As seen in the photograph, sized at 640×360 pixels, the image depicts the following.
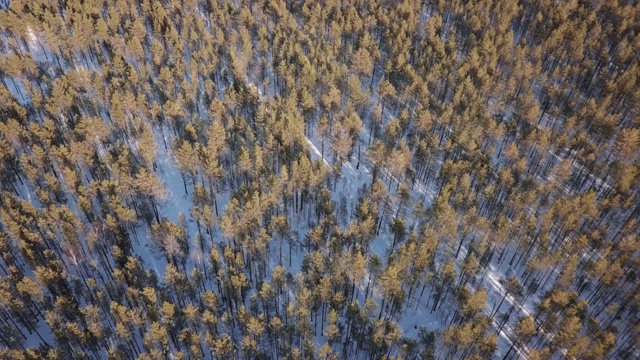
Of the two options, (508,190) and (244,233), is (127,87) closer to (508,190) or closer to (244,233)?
(244,233)

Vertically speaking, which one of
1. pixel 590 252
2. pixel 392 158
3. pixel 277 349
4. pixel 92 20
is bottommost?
pixel 277 349

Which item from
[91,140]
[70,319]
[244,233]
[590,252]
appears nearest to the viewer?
[70,319]

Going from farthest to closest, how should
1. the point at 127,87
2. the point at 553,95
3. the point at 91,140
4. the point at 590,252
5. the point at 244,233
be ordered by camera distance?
the point at 553,95 → the point at 127,87 → the point at 91,140 → the point at 590,252 → the point at 244,233

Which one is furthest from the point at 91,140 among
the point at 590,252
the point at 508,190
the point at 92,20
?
the point at 590,252

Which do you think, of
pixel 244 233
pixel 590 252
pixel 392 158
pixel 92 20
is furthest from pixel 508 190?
pixel 92 20

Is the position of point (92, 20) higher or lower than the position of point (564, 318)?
higher

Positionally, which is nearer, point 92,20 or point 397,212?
point 397,212
